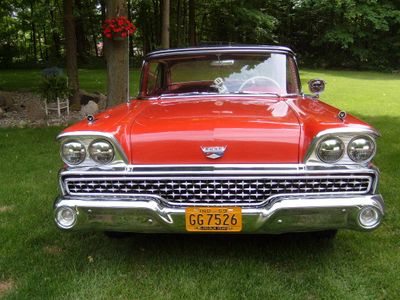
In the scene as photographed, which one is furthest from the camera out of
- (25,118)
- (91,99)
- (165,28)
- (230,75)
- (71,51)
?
(91,99)

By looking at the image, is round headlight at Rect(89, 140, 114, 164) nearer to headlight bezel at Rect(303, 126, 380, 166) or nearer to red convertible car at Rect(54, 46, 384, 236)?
red convertible car at Rect(54, 46, 384, 236)

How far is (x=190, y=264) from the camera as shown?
12.4 feet

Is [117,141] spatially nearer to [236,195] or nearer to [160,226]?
[160,226]

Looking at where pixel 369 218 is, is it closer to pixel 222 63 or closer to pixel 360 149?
pixel 360 149

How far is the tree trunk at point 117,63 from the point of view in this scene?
8.93 meters

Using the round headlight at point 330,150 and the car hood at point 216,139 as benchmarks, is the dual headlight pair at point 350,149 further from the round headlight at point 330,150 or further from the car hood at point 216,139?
the car hood at point 216,139

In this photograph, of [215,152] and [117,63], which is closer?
[215,152]

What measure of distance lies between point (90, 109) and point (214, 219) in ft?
27.6

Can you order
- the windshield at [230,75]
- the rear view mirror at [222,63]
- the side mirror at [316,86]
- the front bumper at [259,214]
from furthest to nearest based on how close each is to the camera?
the side mirror at [316,86], the rear view mirror at [222,63], the windshield at [230,75], the front bumper at [259,214]

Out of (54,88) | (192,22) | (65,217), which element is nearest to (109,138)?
(65,217)

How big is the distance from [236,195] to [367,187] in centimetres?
85

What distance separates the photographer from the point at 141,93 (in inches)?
194

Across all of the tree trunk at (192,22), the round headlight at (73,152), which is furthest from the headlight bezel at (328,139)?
the tree trunk at (192,22)

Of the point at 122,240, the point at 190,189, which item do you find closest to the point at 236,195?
the point at 190,189
